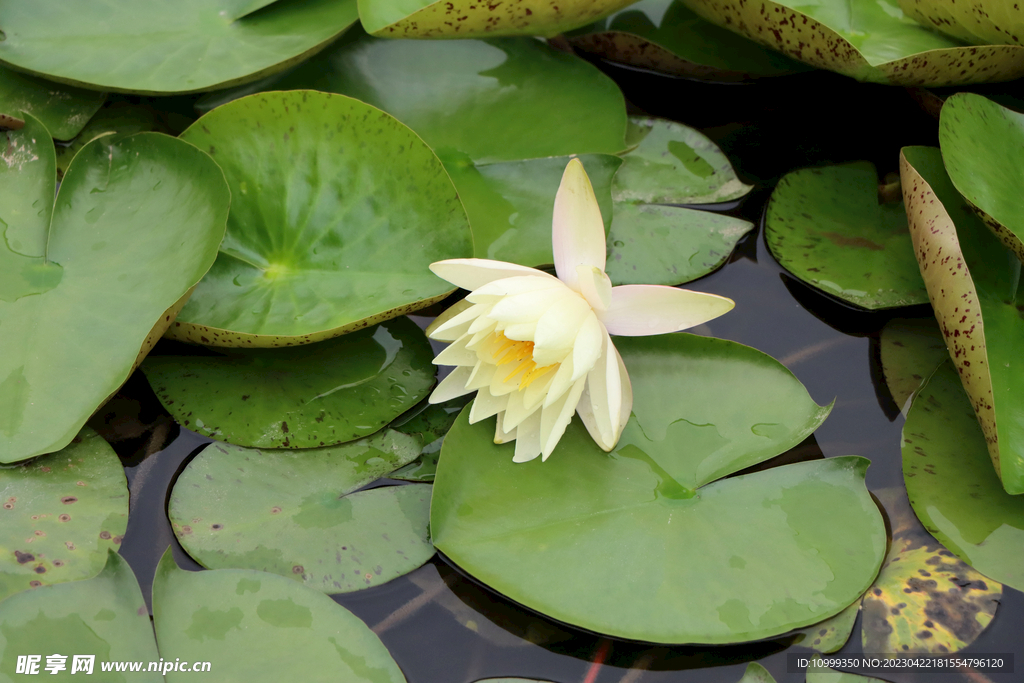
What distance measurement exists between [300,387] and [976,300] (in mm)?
1171

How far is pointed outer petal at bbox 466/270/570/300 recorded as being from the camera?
0.98 meters

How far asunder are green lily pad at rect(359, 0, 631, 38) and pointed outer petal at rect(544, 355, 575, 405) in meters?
0.71

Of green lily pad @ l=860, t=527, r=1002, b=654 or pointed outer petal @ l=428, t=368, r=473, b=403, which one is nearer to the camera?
green lily pad @ l=860, t=527, r=1002, b=654

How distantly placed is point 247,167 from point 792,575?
121 centimetres

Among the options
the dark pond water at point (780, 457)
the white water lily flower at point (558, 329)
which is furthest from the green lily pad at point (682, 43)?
the white water lily flower at point (558, 329)

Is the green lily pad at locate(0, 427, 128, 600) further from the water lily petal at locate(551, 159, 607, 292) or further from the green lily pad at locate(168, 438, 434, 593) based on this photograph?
the water lily petal at locate(551, 159, 607, 292)

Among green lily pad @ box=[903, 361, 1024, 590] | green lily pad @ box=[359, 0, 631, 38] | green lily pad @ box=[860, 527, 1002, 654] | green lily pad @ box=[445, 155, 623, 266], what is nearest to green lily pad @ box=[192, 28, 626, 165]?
green lily pad @ box=[445, 155, 623, 266]

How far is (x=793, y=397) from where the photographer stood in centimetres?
112

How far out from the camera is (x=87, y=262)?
1.15 m

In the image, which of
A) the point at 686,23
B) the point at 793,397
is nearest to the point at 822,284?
the point at 793,397

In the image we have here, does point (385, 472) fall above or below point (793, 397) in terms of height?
below

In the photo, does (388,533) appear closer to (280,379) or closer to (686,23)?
(280,379)

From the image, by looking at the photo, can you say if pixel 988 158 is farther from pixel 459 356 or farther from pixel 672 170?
pixel 459 356

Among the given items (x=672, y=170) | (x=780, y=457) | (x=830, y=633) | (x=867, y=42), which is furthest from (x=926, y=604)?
(x=867, y=42)
